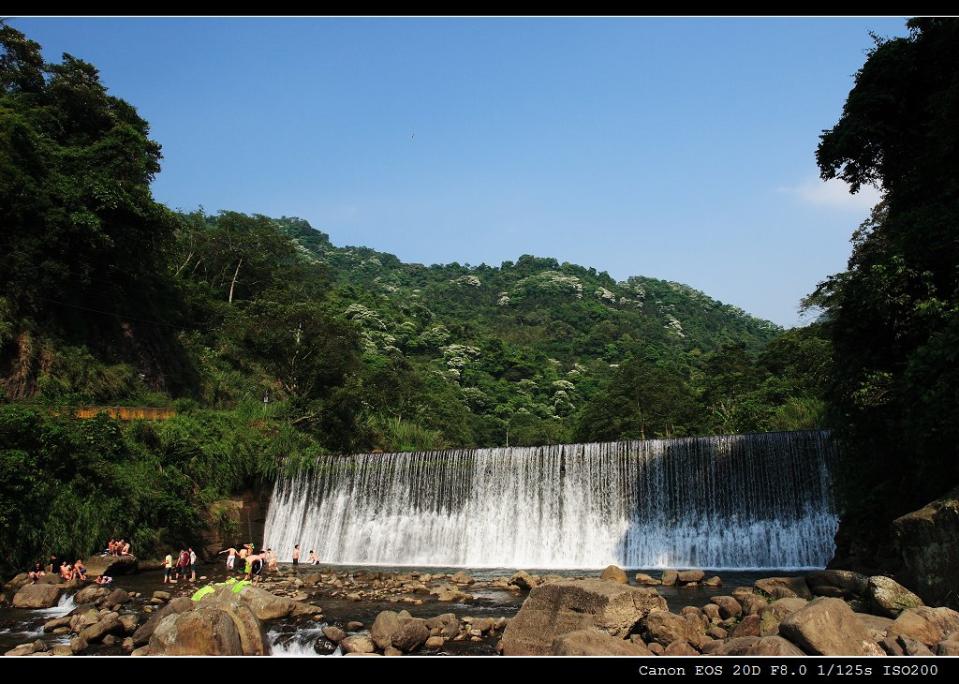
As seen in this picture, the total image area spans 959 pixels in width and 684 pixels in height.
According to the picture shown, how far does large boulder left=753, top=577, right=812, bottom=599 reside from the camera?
11.8 m

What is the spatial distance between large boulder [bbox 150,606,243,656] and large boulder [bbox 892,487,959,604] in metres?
9.58

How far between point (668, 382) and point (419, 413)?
15264 millimetres

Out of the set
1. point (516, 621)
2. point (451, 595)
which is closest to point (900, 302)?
point (516, 621)

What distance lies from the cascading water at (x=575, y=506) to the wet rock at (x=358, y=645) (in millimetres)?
11170

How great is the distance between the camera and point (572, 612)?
9500 millimetres

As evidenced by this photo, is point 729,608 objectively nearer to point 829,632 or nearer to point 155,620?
point 829,632

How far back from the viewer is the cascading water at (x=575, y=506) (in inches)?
739

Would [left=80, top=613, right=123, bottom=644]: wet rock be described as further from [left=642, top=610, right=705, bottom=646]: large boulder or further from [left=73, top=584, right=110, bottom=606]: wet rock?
[left=642, top=610, right=705, bottom=646]: large boulder

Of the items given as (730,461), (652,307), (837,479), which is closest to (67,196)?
(730,461)

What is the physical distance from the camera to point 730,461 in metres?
19.8

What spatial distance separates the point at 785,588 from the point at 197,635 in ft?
31.4

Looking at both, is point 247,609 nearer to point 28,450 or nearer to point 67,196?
point 28,450

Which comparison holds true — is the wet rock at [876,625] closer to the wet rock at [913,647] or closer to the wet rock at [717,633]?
the wet rock at [913,647]

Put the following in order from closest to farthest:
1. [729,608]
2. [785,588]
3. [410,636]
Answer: [410,636], [729,608], [785,588]
